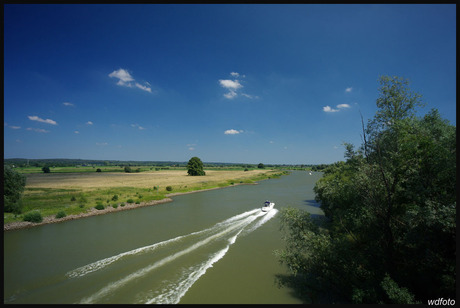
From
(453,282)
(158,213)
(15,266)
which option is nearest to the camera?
(453,282)

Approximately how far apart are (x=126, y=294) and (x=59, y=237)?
46.9ft

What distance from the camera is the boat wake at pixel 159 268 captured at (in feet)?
37.6

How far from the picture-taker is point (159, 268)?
567 inches

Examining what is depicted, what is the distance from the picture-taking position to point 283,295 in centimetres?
1170

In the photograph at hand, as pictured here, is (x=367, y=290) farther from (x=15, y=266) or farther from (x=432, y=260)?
(x=15, y=266)

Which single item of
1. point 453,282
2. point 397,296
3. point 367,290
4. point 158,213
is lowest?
point 158,213

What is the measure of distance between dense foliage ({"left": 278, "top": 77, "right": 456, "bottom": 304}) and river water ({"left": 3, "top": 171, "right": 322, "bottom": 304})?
9.82ft

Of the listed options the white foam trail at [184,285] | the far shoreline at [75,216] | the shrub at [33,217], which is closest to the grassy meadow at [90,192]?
the far shoreline at [75,216]

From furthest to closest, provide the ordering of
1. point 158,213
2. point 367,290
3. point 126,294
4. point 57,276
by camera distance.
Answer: point 158,213 < point 57,276 < point 126,294 < point 367,290

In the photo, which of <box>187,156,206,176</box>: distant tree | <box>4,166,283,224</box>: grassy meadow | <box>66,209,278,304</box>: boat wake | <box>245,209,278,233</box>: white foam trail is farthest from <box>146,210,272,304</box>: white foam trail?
<box>187,156,206,176</box>: distant tree

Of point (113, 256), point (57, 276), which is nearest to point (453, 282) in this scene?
point (113, 256)

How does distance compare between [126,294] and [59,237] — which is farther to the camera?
[59,237]

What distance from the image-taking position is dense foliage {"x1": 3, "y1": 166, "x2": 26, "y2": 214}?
24359 millimetres

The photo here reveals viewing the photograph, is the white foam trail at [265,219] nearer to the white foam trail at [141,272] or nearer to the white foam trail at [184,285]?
the white foam trail at [141,272]
